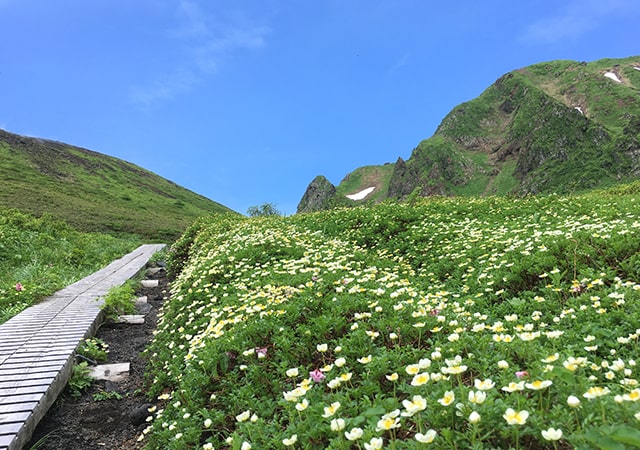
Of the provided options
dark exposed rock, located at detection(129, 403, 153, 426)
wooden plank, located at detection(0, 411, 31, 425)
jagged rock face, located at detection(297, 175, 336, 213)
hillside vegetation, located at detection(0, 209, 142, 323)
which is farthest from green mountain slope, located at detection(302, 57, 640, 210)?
wooden plank, located at detection(0, 411, 31, 425)

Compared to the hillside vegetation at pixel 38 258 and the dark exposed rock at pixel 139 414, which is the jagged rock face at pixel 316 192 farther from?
the dark exposed rock at pixel 139 414

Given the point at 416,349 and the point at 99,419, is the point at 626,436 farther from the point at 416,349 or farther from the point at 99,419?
the point at 99,419

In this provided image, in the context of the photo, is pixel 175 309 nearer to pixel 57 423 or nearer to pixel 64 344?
pixel 64 344

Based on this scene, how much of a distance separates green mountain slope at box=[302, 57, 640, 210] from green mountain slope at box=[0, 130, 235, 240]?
159 ft

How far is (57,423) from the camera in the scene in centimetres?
484

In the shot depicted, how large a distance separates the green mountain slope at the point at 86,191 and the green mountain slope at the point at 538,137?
48500 millimetres

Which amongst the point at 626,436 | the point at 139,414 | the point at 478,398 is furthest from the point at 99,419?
the point at 626,436

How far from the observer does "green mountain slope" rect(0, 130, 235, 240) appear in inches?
1511

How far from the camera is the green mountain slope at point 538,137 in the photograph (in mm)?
79750

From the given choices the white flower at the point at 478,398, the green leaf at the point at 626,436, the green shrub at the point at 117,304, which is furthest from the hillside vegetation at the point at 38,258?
the green leaf at the point at 626,436

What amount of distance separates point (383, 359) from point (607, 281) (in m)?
4.07

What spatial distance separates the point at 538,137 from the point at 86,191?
10755cm

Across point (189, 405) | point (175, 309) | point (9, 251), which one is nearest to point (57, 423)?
point (189, 405)

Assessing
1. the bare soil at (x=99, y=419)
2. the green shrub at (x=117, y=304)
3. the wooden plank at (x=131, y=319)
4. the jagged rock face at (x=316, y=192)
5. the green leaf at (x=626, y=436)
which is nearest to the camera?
the green leaf at (x=626, y=436)
